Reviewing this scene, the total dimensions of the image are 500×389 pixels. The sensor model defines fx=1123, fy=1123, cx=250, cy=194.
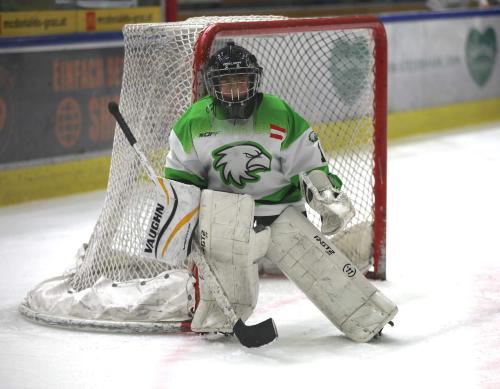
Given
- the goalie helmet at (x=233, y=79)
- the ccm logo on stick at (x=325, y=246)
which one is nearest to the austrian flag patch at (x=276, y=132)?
the goalie helmet at (x=233, y=79)

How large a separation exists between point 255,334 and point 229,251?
11.1 inches

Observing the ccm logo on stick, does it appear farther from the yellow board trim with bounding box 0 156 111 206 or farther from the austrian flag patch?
the yellow board trim with bounding box 0 156 111 206

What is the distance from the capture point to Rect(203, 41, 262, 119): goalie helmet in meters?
3.65

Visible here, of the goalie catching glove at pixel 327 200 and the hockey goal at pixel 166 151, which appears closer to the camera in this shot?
the goalie catching glove at pixel 327 200

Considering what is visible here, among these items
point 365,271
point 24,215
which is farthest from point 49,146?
point 365,271

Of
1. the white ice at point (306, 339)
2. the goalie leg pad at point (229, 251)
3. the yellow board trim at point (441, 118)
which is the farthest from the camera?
the yellow board trim at point (441, 118)

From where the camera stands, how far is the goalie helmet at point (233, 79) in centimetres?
365

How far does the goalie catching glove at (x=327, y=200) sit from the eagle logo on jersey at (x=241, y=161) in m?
0.15

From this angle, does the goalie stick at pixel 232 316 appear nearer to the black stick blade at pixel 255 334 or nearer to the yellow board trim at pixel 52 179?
the black stick blade at pixel 255 334

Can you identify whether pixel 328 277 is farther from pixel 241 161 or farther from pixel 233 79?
pixel 233 79

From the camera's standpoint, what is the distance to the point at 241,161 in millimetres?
3734

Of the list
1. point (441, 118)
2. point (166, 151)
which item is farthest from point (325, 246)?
point (441, 118)

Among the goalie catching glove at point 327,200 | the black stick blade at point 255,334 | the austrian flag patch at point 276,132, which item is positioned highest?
the austrian flag patch at point 276,132

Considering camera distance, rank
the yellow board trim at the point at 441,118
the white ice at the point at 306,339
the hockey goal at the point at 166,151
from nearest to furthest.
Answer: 1. the white ice at the point at 306,339
2. the hockey goal at the point at 166,151
3. the yellow board trim at the point at 441,118
